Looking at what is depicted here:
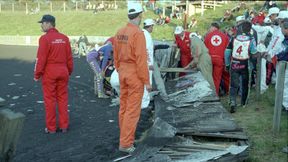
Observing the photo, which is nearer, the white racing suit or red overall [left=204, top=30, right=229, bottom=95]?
red overall [left=204, top=30, right=229, bottom=95]

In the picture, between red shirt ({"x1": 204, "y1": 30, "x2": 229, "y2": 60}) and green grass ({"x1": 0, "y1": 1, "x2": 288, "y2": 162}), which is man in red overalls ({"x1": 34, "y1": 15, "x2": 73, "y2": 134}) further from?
red shirt ({"x1": 204, "y1": 30, "x2": 229, "y2": 60})

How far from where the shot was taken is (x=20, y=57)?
832 inches

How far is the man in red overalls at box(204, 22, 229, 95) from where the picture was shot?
32.2 feet

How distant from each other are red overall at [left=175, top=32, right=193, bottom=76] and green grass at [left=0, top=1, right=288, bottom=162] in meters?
1.60

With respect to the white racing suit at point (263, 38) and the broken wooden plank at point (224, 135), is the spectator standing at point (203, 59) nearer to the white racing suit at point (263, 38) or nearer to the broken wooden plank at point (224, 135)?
the white racing suit at point (263, 38)

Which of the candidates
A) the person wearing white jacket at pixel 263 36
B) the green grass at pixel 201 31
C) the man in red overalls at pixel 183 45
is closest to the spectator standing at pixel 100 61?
the man in red overalls at pixel 183 45

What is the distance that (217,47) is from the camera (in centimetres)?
992

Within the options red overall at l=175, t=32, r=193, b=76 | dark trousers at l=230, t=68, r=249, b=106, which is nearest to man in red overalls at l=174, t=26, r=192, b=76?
red overall at l=175, t=32, r=193, b=76

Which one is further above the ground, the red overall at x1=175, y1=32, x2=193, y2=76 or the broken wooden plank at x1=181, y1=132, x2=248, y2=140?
the red overall at x1=175, y1=32, x2=193, y2=76

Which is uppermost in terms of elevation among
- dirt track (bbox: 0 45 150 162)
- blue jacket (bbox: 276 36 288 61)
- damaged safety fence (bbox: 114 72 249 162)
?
blue jacket (bbox: 276 36 288 61)

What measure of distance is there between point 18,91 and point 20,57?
1006cm

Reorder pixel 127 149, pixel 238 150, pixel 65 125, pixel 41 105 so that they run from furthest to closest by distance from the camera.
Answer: pixel 41 105
pixel 65 125
pixel 127 149
pixel 238 150

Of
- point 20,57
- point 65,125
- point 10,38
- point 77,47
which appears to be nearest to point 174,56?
point 65,125

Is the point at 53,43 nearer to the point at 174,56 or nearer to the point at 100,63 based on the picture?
the point at 100,63
